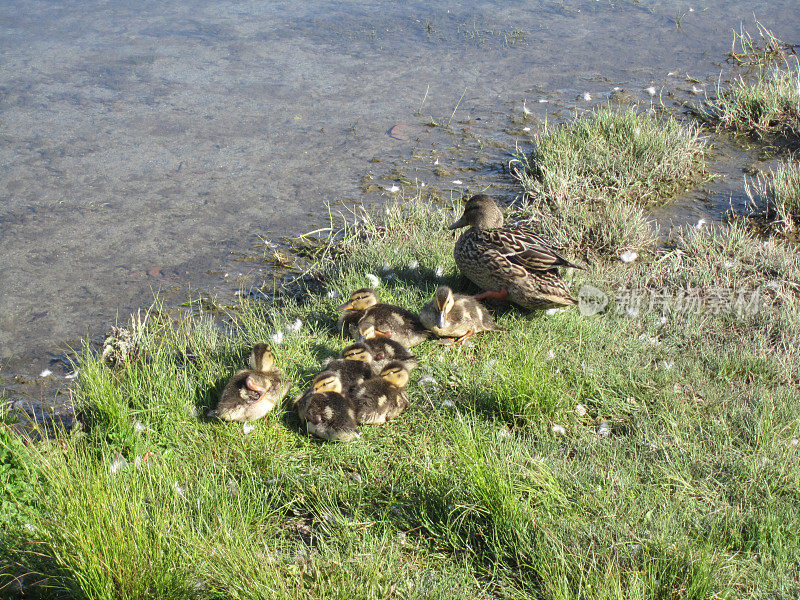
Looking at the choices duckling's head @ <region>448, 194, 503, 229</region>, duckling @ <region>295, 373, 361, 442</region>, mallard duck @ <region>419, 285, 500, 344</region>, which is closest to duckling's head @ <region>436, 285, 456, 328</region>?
mallard duck @ <region>419, 285, 500, 344</region>

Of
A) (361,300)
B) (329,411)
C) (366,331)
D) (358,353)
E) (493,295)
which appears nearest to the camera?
(329,411)

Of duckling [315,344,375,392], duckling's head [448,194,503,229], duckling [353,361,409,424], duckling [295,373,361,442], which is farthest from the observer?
duckling's head [448,194,503,229]

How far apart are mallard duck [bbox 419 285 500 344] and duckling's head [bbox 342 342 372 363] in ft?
1.71

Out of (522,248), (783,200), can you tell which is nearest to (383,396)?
(522,248)

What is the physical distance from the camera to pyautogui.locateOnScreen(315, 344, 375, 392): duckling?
431 cm

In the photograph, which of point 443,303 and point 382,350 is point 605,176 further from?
point 382,350

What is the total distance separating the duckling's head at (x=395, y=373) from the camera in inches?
171

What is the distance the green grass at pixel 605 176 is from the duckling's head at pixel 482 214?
541 millimetres

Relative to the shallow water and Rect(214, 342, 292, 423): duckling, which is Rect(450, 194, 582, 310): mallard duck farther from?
the shallow water

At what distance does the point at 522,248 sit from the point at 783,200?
276 cm

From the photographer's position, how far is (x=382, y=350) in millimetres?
4664

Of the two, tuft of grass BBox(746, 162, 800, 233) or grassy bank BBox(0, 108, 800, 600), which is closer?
grassy bank BBox(0, 108, 800, 600)

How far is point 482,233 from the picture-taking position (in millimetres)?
5410

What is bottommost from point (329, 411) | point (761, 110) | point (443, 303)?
point (329, 411)
